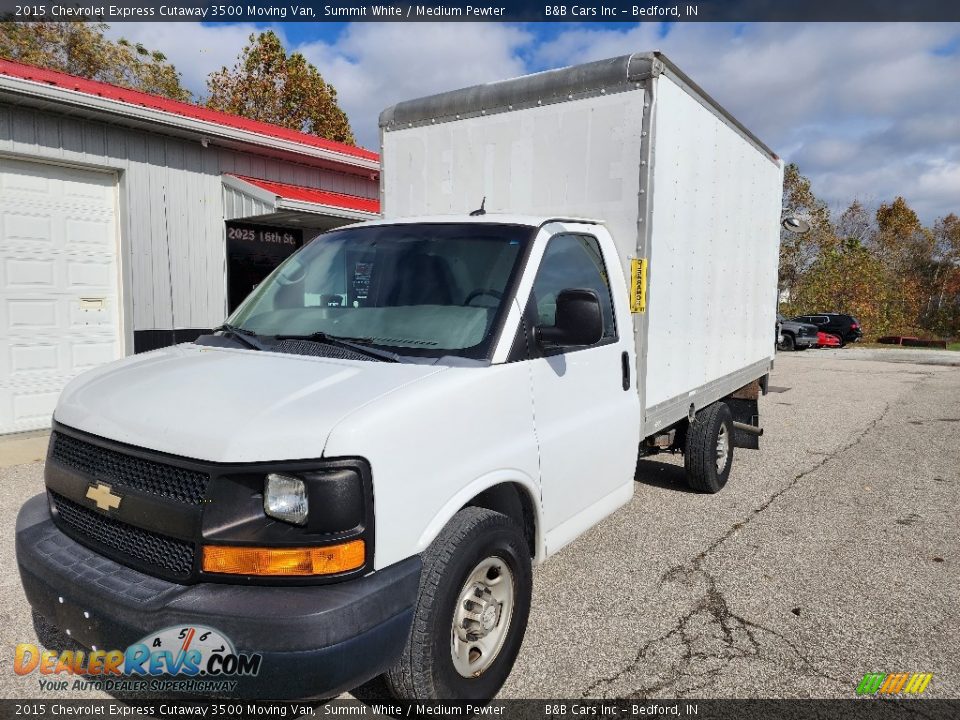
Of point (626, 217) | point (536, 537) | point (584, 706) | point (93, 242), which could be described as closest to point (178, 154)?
point (93, 242)

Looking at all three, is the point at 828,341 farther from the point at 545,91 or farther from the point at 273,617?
the point at 273,617

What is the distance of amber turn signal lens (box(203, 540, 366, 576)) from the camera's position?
7.19ft

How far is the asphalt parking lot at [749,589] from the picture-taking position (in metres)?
3.23

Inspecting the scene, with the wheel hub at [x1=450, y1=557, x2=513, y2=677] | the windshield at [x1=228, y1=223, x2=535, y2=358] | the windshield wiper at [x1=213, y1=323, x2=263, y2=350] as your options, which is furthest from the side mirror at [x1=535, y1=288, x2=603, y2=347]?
the windshield wiper at [x1=213, y1=323, x2=263, y2=350]

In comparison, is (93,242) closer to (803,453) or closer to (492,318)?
(492,318)

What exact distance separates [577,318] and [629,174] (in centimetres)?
158

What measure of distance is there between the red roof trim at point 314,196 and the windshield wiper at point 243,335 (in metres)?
5.99

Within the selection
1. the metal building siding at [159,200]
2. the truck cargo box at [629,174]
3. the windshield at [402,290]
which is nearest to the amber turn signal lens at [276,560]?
the windshield at [402,290]

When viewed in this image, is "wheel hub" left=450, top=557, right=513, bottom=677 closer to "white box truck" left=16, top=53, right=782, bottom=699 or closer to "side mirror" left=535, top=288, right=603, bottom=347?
"white box truck" left=16, top=53, right=782, bottom=699

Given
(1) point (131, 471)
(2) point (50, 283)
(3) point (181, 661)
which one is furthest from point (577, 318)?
(2) point (50, 283)

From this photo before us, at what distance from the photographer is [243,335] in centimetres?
339

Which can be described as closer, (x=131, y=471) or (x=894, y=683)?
(x=131, y=471)

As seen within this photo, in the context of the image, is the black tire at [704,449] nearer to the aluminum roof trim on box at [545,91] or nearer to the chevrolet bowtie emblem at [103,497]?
the aluminum roof trim on box at [545,91]

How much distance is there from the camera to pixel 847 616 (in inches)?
150
